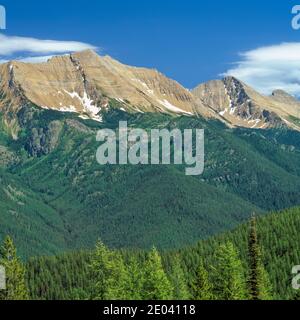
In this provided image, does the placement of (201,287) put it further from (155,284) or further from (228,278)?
(155,284)

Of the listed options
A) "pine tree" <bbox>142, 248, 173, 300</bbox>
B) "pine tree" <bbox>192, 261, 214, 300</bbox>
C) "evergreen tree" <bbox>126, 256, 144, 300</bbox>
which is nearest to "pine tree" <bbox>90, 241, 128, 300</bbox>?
"evergreen tree" <bbox>126, 256, 144, 300</bbox>

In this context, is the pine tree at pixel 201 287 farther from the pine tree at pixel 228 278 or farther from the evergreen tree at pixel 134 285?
the evergreen tree at pixel 134 285

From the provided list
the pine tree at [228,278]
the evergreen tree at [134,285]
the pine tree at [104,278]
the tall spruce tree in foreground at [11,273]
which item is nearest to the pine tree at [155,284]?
the evergreen tree at [134,285]

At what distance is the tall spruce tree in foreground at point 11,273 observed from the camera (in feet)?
307

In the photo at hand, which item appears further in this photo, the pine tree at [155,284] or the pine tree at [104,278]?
the pine tree at [104,278]

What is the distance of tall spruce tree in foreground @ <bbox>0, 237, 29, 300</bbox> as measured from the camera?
9369cm

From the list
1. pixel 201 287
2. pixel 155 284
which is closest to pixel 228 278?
pixel 201 287

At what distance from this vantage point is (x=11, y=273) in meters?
95.1
